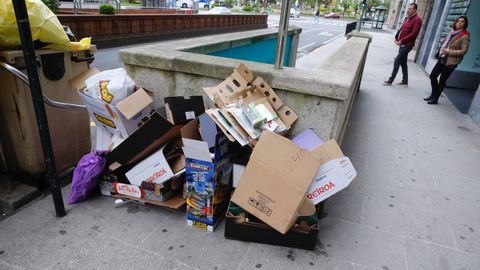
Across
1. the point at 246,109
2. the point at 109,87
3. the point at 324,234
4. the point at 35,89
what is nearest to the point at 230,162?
the point at 246,109

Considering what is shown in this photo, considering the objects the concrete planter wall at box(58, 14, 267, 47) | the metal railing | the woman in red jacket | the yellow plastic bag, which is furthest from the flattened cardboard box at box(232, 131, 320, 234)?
the concrete planter wall at box(58, 14, 267, 47)

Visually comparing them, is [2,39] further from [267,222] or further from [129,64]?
[267,222]

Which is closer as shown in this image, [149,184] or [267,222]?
[267,222]

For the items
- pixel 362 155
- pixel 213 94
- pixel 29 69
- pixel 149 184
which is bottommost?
pixel 362 155

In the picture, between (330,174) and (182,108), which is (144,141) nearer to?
(182,108)

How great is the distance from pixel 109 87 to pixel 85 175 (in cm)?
73

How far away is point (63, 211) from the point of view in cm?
245

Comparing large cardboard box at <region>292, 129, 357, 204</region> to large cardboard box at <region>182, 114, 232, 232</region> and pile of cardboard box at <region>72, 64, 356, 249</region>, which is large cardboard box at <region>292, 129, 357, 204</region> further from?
large cardboard box at <region>182, 114, 232, 232</region>

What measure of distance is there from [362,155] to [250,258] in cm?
238

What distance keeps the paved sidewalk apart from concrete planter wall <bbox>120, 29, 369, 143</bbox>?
2.59 ft

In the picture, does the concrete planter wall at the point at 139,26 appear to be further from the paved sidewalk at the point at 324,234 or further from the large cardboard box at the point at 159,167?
the paved sidewalk at the point at 324,234

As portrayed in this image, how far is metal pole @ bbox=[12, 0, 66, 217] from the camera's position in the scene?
76.0 inches

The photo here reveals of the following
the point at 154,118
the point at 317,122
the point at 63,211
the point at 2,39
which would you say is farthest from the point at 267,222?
the point at 2,39

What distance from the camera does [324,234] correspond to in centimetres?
Answer: 246
